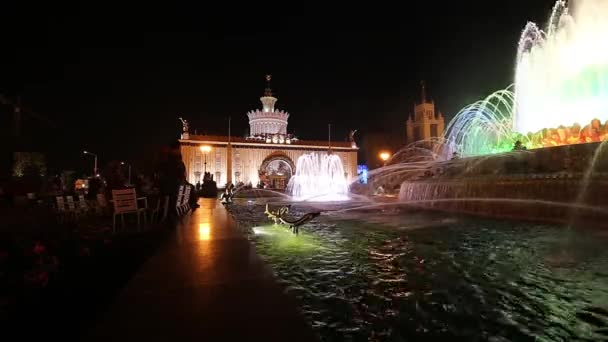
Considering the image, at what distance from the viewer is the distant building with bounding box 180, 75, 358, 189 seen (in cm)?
5781

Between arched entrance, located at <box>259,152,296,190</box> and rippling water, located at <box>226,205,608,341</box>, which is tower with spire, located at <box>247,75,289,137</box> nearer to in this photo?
arched entrance, located at <box>259,152,296,190</box>

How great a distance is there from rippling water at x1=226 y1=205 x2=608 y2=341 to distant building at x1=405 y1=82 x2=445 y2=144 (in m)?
72.3

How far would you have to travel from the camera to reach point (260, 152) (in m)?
61.8

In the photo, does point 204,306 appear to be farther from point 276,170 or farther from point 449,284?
point 276,170

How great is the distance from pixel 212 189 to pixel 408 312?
73.7ft

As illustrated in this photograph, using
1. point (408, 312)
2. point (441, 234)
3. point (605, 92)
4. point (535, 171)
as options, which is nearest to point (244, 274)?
point (408, 312)

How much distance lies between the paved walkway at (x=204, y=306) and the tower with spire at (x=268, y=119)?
2531 inches

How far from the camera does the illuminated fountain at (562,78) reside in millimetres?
13875

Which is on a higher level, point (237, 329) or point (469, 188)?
point (469, 188)

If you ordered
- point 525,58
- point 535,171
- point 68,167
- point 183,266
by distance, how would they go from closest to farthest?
point 183,266
point 535,171
point 525,58
point 68,167

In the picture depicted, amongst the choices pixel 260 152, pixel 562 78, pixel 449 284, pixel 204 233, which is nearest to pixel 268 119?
pixel 260 152

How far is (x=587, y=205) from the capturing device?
7949 millimetres

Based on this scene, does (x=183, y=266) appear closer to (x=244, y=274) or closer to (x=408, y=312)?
(x=244, y=274)

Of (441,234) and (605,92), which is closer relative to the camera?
(441,234)
